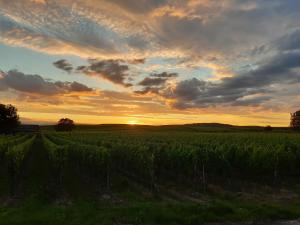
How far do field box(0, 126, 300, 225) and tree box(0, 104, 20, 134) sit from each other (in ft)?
284

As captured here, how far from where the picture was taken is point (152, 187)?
2230cm

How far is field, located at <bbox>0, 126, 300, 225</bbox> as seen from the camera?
14.0 m

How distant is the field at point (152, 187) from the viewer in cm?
1401

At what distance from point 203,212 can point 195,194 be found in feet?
22.9

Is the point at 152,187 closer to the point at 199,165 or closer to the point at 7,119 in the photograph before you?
Result: the point at 199,165

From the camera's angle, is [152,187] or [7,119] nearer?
[152,187]

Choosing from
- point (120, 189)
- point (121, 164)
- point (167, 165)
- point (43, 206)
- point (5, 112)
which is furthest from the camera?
point (5, 112)

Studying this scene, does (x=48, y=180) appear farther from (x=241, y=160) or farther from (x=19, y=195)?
(x=241, y=160)

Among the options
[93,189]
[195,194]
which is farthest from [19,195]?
[195,194]

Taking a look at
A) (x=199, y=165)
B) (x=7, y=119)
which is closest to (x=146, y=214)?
(x=199, y=165)

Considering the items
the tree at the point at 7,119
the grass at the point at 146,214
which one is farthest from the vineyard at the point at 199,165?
the tree at the point at 7,119

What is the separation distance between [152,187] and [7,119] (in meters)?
104

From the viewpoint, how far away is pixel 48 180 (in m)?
24.9

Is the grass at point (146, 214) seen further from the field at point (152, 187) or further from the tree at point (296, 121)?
the tree at point (296, 121)
